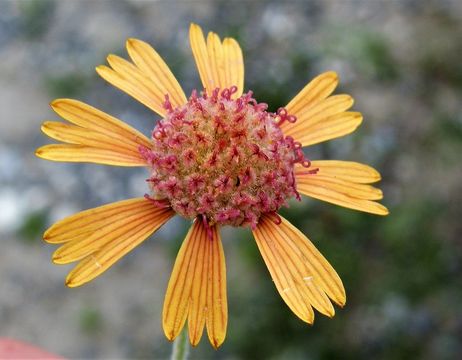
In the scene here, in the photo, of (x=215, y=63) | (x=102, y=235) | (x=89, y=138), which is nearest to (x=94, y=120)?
(x=89, y=138)

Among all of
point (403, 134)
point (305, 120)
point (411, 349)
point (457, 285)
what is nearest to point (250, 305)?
point (411, 349)

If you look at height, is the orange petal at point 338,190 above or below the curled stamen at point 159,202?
below

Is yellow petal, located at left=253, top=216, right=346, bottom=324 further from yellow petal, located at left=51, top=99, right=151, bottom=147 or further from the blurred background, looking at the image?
the blurred background

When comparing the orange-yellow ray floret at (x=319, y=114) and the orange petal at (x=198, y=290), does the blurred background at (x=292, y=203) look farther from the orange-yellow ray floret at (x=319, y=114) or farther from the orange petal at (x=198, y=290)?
the orange petal at (x=198, y=290)

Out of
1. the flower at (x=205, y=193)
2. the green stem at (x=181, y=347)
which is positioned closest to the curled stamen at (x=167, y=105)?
the flower at (x=205, y=193)

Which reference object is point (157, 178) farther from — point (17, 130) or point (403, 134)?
point (17, 130)

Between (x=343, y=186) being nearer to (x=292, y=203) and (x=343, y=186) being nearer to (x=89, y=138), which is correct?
(x=89, y=138)
